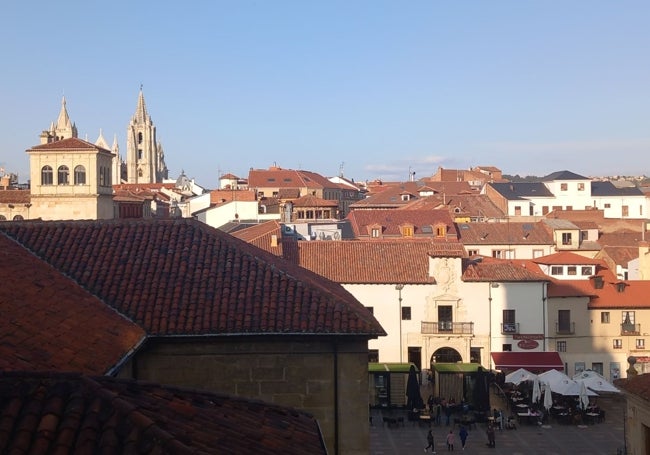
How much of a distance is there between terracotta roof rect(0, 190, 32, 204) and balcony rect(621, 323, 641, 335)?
41.6 m

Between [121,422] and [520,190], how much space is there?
297ft

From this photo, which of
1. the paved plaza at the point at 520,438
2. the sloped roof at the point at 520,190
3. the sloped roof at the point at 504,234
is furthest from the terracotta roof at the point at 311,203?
the paved plaza at the point at 520,438

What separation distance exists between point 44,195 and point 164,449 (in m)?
51.3

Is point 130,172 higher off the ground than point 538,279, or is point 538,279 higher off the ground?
point 130,172

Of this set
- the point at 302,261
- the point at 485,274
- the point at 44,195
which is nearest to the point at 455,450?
the point at 485,274

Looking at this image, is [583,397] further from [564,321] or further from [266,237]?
[266,237]

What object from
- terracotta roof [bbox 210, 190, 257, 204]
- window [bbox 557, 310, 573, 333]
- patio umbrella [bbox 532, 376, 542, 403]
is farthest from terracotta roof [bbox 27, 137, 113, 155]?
patio umbrella [bbox 532, 376, 542, 403]

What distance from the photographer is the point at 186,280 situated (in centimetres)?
1500

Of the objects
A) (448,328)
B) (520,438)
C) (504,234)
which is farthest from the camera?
(504,234)

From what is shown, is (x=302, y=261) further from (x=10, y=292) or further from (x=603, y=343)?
(x=10, y=292)

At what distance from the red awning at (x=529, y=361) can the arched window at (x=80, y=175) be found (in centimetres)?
2962

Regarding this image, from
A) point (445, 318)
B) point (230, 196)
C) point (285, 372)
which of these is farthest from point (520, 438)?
point (230, 196)

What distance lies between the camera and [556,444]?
2942 centimetres

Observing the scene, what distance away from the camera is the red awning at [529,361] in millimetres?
37594
